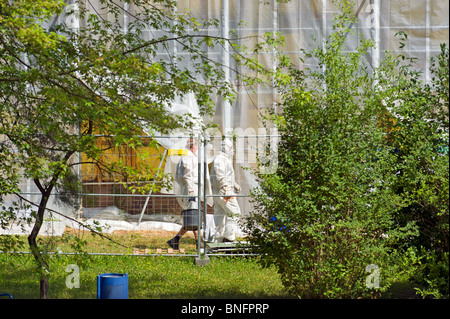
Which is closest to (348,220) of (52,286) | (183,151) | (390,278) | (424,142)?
(390,278)

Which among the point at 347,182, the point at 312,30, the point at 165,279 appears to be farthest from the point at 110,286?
the point at 312,30

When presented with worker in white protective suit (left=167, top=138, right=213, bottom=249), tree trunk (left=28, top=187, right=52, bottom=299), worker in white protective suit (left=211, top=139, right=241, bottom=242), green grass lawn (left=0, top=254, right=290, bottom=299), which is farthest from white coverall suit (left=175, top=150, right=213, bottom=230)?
tree trunk (left=28, top=187, right=52, bottom=299)

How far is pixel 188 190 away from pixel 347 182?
4791 mm

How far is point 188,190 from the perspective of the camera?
408 inches

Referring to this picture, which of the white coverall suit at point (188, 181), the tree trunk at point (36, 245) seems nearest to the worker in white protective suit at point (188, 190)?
the white coverall suit at point (188, 181)

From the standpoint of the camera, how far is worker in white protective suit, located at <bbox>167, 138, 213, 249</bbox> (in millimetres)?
9922

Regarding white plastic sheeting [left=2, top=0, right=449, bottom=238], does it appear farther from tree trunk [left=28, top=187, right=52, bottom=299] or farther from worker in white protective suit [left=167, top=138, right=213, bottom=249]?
tree trunk [left=28, top=187, right=52, bottom=299]

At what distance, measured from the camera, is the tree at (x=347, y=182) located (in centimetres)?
593

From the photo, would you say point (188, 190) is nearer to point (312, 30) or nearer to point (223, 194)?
point (223, 194)

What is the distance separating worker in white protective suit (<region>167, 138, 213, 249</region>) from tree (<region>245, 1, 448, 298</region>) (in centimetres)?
373

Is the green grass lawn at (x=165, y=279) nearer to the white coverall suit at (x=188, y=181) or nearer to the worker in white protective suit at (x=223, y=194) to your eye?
the worker in white protective suit at (x=223, y=194)

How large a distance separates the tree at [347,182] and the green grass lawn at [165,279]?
1.50 meters

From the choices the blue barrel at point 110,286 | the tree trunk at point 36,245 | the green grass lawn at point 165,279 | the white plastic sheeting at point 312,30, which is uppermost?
the white plastic sheeting at point 312,30

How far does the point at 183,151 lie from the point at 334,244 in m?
5.91
